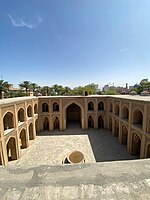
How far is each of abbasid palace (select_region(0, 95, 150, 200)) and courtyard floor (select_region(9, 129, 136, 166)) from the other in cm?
30

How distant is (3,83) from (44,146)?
18690 millimetres

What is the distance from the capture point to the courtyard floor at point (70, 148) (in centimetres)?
1204

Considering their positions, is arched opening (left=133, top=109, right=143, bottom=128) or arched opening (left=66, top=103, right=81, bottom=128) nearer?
arched opening (left=133, top=109, right=143, bottom=128)

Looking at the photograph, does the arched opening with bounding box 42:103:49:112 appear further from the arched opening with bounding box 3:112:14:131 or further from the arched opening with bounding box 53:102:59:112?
the arched opening with bounding box 3:112:14:131

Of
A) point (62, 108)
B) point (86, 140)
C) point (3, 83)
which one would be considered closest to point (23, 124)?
point (62, 108)

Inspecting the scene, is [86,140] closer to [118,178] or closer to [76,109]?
[76,109]

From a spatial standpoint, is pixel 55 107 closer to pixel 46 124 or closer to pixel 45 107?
pixel 45 107

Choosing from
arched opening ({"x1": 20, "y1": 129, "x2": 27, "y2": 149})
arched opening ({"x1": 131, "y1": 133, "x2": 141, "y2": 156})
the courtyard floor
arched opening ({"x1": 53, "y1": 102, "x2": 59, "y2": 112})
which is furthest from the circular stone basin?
arched opening ({"x1": 53, "y1": 102, "x2": 59, "y2": 112})

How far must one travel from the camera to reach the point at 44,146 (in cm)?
1504

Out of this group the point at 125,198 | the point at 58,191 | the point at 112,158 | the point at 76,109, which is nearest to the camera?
the point at 125,198

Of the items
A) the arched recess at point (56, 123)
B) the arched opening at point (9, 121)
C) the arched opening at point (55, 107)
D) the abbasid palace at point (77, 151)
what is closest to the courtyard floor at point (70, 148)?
the abbasid palace at point (77, 151)

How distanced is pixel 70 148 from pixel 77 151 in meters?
2.49

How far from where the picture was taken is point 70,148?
1435 centimetres

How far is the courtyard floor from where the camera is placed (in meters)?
12.0
